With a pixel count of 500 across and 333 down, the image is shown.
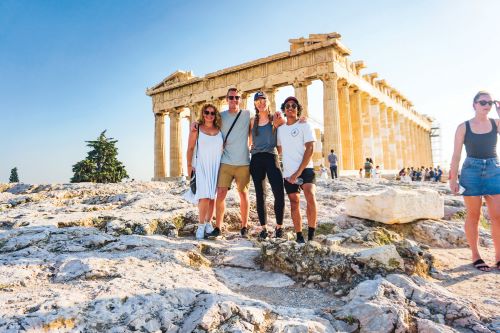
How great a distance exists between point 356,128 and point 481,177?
19.1m

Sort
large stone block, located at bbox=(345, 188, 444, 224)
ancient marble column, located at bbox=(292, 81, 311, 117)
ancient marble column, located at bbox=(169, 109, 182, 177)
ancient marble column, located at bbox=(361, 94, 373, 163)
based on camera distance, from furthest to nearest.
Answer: ancient marble column, located at bbox=(169, 109, 182, 177), ancient marble column, located at bbox=(361, 94, 373, 163), ancient marble column, located at bbox=(292, 81, 311, 117), large stone block, located at bbox=(345, 188, 444, 224)

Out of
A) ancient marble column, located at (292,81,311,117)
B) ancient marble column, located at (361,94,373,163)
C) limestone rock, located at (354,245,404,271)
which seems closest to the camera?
limestone rock, located at (354,245,404,271)

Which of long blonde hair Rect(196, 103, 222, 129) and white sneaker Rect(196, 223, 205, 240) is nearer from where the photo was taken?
white sneaker Rect(196, 223, 205, 240)

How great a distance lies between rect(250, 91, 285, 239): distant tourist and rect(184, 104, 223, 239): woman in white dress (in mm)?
438

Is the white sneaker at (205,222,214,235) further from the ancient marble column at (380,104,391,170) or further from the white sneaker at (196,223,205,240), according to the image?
the ancient marble column at (380,104,391,170)

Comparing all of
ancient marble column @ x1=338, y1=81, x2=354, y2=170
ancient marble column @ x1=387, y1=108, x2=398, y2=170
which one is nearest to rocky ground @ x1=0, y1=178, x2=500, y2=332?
ancient marble column @ x1=338, y1=81, x2=354, y2=170

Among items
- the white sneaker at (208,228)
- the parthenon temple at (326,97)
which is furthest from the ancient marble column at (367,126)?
the white sneaker at (208,228)

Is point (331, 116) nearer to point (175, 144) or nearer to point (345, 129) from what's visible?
point (345, 129)

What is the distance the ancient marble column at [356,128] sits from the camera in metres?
21.3

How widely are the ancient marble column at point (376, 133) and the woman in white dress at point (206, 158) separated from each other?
21.2 m

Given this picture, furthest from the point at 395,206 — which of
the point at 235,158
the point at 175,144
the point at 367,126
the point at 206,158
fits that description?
the point at 175,144

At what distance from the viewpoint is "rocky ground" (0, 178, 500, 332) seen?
1860mm

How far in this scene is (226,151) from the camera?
4.21 metres

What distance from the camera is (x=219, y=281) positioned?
2.69m
